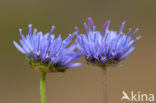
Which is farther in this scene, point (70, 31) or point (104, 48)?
point (70, 31)

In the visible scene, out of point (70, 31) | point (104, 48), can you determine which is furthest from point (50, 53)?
point (70, 31)

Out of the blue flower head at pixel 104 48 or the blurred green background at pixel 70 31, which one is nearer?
the blue flower head at pixel 104 48

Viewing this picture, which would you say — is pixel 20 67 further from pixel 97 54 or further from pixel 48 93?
pixel 97 54

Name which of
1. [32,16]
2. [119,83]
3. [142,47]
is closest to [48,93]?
[119,83]

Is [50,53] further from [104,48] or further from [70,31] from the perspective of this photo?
[70,31]

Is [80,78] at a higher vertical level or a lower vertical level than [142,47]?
lower

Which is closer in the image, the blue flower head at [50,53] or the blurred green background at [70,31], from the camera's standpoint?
the blue flower head at [50,53]

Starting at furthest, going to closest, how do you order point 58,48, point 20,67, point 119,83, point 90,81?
point 20,67 → point 90,81 → point 119,83 → point 58,48

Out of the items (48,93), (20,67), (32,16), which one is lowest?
(48,93)
